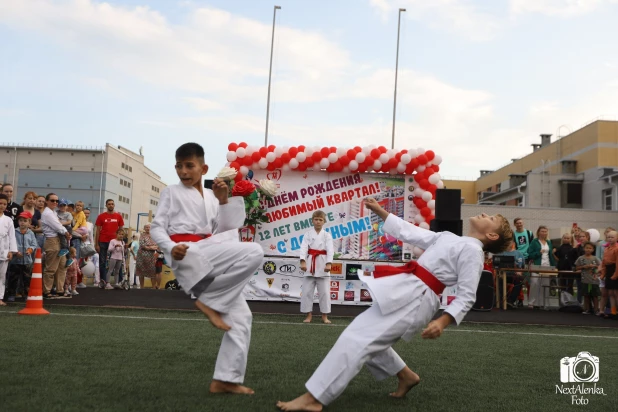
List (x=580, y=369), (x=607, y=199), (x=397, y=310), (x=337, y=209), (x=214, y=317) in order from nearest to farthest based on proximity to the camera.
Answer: (x=397, y=310)
(x=214, y=317)
(x=580, y=369)
(x=337, y=209)
(x=607, y=199)

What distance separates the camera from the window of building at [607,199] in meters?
41.6

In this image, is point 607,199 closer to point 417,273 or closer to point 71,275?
point 71,275

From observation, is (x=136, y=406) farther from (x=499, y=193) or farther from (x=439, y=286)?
(x=499, y=193)

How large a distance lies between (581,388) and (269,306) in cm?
749

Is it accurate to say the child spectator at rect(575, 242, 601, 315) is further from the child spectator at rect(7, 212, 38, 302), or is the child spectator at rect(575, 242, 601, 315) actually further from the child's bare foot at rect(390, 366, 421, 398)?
the child spectator at rect(7, 212, 38, 302)

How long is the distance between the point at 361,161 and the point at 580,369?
774 cm

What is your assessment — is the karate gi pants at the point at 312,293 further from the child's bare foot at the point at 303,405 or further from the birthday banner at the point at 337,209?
the child's bare foot at the point at 303,405

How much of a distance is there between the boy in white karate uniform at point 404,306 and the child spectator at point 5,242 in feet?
24.4

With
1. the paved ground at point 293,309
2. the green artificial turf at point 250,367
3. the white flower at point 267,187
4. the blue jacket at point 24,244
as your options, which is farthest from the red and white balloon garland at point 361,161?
the green artificial turf at point 250,367

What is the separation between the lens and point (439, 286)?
3.90 m

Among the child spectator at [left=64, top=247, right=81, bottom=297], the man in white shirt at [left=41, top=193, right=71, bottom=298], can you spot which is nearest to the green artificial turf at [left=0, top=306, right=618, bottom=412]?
the man in white shirt at [left=41, top=193, right=71, bottom=298]

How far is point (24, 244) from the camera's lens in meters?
10.3

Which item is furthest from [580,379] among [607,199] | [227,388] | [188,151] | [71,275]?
[607,199]

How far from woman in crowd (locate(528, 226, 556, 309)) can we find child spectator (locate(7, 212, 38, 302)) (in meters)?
10.3
